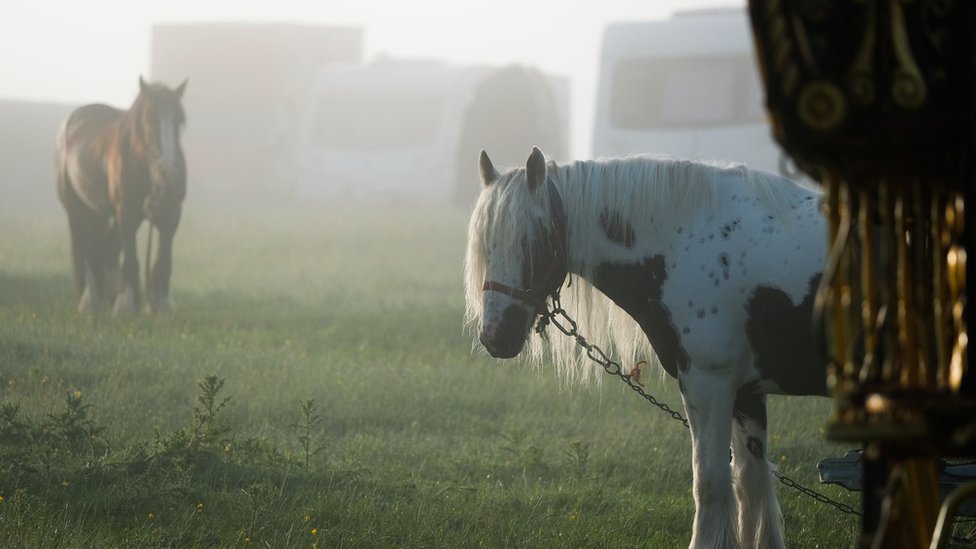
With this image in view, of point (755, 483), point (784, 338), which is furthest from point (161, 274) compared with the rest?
point (784, 338)

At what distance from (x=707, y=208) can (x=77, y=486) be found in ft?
10.1

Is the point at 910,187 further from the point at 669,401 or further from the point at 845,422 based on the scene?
the point at 669,401

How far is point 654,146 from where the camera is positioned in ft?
54.7

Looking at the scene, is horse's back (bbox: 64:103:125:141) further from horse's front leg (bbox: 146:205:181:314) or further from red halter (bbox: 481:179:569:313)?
red halter (bbox: 481:179:569:313)

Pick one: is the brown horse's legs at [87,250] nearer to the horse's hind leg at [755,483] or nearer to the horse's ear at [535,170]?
the horse's ear at [535,170]

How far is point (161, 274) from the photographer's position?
1218 centimetres

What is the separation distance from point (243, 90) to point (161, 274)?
62.3 ft

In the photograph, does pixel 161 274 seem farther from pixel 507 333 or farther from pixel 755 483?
pixel 755 483

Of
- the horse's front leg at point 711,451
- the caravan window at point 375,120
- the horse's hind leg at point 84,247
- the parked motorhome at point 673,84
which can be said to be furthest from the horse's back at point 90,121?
the caravan window at point 375,120

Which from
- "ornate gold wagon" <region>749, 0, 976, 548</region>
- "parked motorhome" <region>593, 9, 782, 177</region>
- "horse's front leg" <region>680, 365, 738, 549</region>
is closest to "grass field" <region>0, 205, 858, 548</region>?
"horse's front leg" <region>680, 365, 738, 549</region>

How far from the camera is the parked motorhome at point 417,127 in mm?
24609

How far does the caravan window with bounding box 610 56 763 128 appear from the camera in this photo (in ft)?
56.3

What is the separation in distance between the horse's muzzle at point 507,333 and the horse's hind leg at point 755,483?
0.89 metres

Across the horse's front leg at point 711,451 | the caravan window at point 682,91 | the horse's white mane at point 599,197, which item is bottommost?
the horse's front leg at point 711,451
